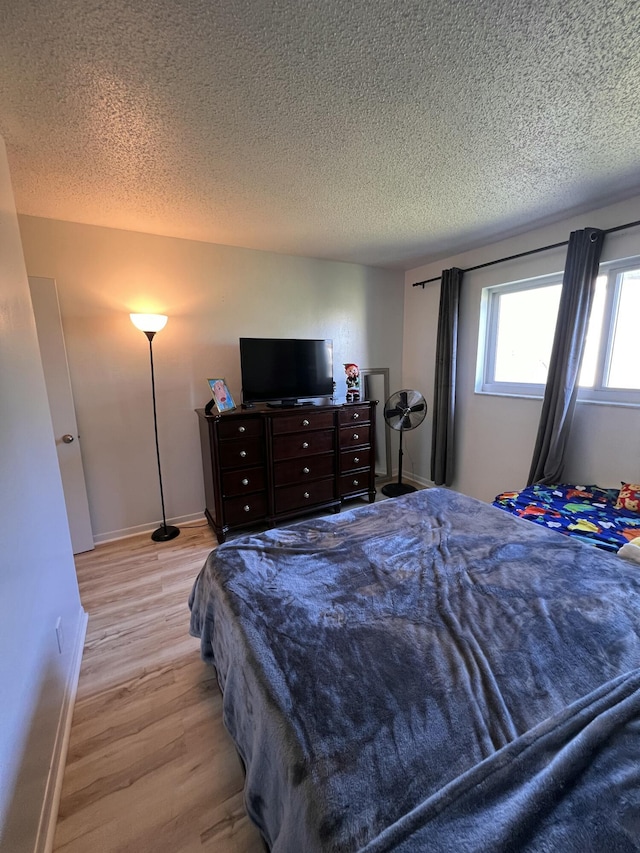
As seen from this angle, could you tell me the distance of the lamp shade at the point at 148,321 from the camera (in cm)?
234

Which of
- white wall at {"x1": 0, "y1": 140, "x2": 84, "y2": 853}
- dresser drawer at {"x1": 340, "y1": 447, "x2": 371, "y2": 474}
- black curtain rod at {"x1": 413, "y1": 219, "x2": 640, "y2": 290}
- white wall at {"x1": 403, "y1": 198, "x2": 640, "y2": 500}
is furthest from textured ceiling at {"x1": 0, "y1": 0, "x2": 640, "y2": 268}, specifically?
dresser drawer at {"x1": 340, "y1": 447, "x2": 371, "y2": 474}

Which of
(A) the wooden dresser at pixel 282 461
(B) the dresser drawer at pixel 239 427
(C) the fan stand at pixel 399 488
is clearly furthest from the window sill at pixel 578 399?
(B) the dresser drawer at pixel 239 427

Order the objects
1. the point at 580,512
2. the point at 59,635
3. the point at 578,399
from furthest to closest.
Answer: the point at 578,399 < the point at 580,512 < the point at 59,635

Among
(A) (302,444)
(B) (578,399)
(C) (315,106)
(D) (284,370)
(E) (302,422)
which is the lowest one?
(A) (302,444)

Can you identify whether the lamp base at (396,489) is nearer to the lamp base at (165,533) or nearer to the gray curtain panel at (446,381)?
the gray curtain panel at (446,381)

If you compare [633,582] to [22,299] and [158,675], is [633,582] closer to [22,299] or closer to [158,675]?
[158,675]

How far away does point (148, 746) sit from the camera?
1263 millimetres

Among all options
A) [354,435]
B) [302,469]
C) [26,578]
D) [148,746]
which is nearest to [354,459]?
[354,435]

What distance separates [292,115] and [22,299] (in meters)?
1.40

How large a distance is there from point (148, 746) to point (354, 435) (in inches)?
95.7

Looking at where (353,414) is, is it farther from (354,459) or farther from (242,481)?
(242,481)

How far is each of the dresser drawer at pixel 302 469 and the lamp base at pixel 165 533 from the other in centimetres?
96

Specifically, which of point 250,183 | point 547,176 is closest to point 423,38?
point 250,183

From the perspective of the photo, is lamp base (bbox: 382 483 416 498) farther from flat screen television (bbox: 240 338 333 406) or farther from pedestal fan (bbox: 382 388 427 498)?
flat screen television (bbox: 240 338 333 406)
